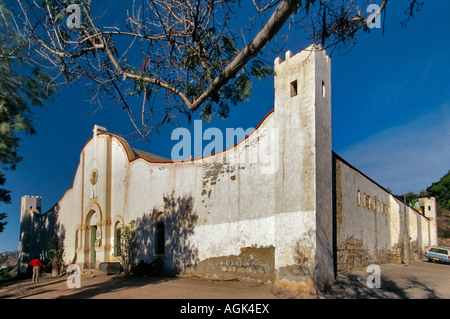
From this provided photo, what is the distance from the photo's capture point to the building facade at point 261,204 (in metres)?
9.27

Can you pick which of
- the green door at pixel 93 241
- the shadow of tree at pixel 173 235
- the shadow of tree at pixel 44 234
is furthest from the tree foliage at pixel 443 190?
the shadow of tree at pixel 44 234

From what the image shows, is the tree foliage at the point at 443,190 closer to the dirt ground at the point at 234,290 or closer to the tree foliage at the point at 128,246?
the dirt ground at the point at 234,290

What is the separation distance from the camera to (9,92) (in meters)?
10.8

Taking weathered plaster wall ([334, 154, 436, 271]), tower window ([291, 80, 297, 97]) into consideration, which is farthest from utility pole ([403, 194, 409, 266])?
tower window ([291, 80, 297, 97])

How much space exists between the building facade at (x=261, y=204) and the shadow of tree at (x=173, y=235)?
0.04 metres

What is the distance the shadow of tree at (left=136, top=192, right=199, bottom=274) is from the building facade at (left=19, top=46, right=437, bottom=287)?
42mm

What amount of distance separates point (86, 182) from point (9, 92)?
864 cm

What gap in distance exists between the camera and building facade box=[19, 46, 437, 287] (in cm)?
927

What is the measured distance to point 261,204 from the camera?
34.2 feet

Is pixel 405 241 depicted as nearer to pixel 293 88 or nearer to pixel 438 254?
pixel 438 254

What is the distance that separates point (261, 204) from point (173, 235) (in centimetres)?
456

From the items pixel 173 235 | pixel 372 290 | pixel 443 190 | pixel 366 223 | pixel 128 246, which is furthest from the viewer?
pixel 443 190

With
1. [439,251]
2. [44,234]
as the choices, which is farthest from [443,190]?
[44,234]

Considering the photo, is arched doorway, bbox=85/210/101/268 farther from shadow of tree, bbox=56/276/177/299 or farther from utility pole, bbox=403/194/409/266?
utility pole, bbox=403/194/409/266
